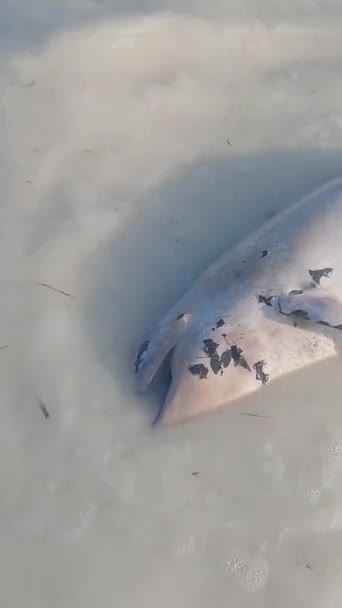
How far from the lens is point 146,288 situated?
3.20 meters

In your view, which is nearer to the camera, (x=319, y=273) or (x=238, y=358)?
(x=238, y=358)

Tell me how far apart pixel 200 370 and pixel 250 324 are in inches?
11.2

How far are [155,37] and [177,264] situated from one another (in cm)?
152

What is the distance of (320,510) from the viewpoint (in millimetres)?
2713

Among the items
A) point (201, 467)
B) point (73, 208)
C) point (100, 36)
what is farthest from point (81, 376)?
point (100, 36)

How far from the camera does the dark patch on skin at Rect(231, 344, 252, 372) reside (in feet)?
9.06

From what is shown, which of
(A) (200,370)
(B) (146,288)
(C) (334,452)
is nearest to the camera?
(A) (200,370)

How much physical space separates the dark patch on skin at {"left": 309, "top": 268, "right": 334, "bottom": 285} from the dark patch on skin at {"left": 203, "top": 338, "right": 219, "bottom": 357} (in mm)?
513

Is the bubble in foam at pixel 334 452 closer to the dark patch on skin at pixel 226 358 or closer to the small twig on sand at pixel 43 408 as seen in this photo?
the dark patch on skin at pixel 226 358

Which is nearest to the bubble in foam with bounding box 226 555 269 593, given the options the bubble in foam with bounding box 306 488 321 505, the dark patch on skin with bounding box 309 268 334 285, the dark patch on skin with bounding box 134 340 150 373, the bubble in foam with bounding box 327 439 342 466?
the bubble in foam with bounding box 306 488 321 505

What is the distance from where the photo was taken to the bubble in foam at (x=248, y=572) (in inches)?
99.4

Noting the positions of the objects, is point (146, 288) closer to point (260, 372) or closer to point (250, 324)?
point (250, 324)

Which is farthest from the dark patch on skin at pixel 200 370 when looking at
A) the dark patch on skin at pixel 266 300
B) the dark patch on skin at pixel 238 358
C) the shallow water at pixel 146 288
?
the dark patch on skin at pixel 266 300

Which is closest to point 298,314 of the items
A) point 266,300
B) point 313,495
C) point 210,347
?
point 266,300
